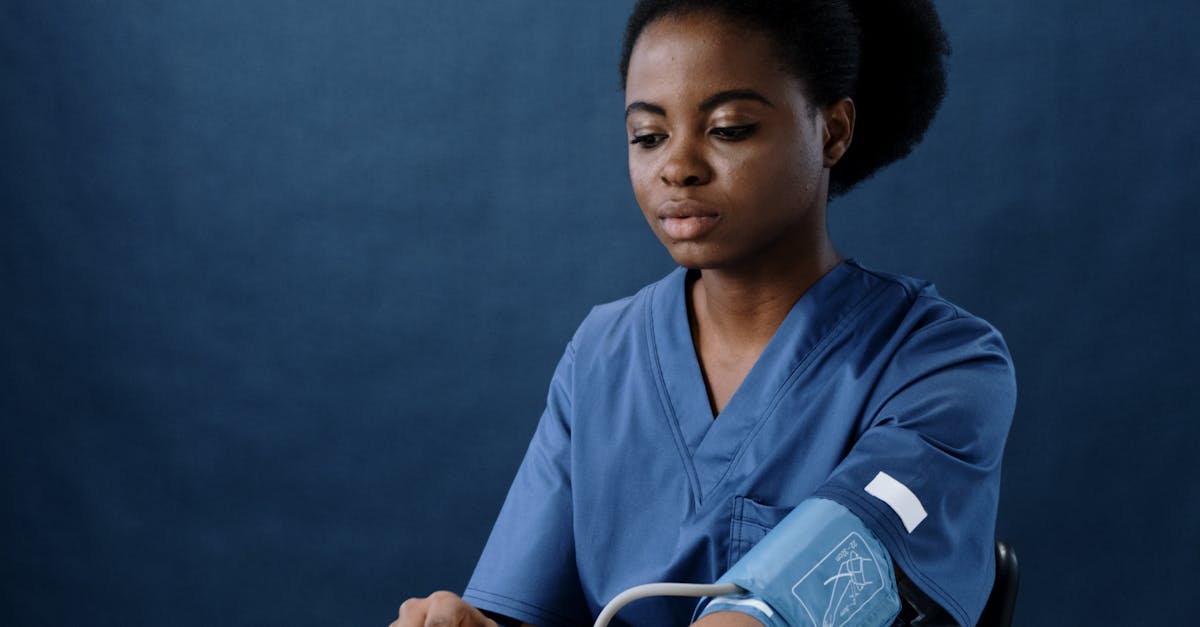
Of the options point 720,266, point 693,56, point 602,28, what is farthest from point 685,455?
point 602,28

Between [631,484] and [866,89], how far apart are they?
1.46 ft

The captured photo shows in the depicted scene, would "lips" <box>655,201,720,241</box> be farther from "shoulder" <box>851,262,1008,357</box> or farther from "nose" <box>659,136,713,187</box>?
"shoulder" <box>851,262,1008,357</box>

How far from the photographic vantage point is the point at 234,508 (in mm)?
2242

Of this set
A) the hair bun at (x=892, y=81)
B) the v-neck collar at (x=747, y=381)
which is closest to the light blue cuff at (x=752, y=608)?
the v-neck collar at (x=747, y=381)

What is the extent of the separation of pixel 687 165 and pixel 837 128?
184 millimetres

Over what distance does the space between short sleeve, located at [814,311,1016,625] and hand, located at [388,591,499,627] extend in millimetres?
338

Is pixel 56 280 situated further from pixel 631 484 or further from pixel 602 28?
pixel 631 484

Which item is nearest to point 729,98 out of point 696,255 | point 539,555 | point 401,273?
point 696,255

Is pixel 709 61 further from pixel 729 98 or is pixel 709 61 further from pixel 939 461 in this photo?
pixel 939 461

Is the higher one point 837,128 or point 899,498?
point 837,128

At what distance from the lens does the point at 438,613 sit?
3.64 ft

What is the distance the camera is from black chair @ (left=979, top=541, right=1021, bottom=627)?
115cm

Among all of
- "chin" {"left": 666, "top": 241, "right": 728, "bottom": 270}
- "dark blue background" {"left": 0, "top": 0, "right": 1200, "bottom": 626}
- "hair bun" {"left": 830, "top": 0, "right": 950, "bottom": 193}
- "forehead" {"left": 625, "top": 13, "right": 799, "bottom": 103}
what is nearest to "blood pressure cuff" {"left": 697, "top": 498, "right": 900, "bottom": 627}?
"chin" {"left": 666, "top": 241, "right": 728, "bottom": 270}

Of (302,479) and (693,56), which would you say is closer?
(693,56)
